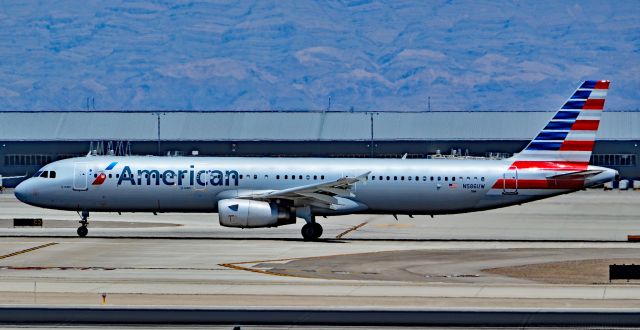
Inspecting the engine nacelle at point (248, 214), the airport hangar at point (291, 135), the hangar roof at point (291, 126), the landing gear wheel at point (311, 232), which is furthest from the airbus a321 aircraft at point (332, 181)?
the hangar roof at point (291, 126)

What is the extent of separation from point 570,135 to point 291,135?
3600 inches

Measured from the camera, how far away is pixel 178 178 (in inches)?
2196

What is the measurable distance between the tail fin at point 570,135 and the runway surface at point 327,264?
3.64 meters

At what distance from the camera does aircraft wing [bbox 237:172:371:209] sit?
5434 centimetres

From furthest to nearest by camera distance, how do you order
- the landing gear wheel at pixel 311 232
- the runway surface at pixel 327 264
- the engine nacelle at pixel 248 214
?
the landing gear wheel at pixel 311 232 < the engine nacelle at pixel 248 214 < the runway surface at pixel 327 264

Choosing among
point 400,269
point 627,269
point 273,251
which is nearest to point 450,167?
point 273,251

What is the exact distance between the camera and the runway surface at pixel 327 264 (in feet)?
116

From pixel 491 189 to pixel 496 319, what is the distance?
26366 millimetres

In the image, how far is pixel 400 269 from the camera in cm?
4353

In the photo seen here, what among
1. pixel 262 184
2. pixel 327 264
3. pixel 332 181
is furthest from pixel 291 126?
pixel 327 264

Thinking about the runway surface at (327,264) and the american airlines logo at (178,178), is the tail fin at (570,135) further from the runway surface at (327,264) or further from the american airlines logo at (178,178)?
the american airlines logo at (178,178)

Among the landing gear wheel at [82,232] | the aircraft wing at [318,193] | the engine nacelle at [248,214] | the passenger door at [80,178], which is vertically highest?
the passenger door at [80,178]

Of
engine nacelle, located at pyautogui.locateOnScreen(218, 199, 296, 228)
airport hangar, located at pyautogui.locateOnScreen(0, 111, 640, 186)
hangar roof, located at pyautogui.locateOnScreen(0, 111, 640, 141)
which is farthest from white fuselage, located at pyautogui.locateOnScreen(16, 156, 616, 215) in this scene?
hangar roof, located at pyautogui.locateOnScreen(0, 111, 640, 141)

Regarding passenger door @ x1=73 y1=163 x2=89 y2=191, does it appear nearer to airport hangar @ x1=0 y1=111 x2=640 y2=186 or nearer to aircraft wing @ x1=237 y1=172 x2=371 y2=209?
aircraft wing @ x1=237 y1=172 x2=371 y2=209
